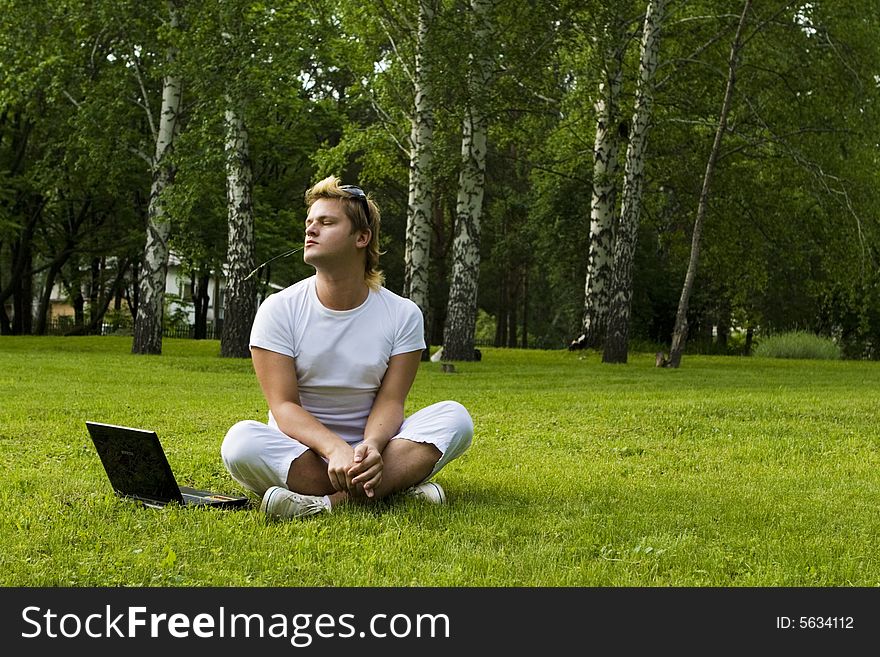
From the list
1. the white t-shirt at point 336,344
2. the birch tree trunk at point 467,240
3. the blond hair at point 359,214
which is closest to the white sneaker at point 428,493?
the white t-shirt at point 336,344

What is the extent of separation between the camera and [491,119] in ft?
75.2

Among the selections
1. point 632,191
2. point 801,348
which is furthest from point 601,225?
point 801,348

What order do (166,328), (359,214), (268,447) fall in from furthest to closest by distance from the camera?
(166,328) → (359,214) → (268,447)

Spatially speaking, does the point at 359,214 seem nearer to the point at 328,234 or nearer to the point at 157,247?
the point at 328,234

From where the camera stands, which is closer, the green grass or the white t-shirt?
the green grass

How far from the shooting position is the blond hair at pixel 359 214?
5.88m

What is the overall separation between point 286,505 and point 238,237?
62.7ft

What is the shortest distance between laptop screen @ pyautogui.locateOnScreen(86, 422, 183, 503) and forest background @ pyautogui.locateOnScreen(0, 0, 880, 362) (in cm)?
1554

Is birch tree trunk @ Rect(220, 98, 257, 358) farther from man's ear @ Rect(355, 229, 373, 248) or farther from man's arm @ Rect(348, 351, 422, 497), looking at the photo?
man's arm @ Rect(348, 351, 422, 497)

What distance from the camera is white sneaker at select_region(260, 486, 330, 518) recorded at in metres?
5.60

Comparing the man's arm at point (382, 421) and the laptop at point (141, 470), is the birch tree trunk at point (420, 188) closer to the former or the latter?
the man's arm at point (382, 421)

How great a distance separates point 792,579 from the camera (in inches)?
179

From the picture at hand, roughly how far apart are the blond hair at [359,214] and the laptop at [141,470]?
4.74 feet

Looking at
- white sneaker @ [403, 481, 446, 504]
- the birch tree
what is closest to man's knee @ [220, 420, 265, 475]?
white sneaker @ [403, 481, 446, 504]
